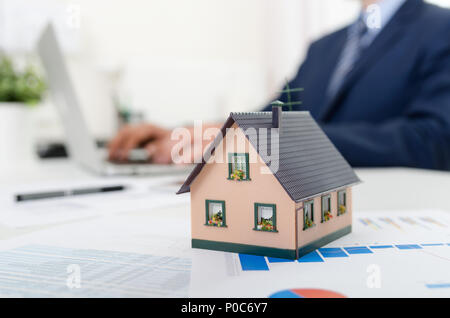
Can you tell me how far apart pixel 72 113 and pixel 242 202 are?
0.92 metres

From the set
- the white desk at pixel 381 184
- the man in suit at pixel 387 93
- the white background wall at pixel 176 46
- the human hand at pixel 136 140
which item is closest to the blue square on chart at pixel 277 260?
the white desk at pixel 381 184

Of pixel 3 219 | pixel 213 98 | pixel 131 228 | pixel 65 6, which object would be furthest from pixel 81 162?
pixel 65 6

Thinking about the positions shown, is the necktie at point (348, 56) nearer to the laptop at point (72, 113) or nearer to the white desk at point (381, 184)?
the white desk at point (381, 184)

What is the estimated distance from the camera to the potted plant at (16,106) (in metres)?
1.49

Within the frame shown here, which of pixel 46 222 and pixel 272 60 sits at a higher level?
pixel 272 60

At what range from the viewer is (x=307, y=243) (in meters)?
0.46

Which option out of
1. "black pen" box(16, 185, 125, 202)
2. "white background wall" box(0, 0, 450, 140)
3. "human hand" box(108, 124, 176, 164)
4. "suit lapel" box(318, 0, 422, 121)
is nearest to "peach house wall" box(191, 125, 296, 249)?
"black pen" box(16, 185, 125, 202)

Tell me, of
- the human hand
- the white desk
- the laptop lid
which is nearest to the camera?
the white desk

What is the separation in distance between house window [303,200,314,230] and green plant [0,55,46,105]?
1364mm

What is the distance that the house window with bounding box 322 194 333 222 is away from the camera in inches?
19.7

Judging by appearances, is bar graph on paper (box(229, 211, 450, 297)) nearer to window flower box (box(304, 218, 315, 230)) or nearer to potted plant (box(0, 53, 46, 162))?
window flower box (box(304, 218, 315, 230))

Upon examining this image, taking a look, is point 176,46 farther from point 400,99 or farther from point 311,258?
point 311,258
